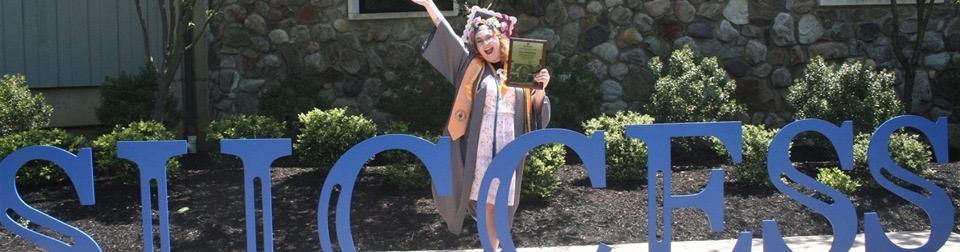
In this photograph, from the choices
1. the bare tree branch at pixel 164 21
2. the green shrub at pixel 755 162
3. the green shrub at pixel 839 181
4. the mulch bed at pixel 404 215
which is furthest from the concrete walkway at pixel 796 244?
the bare tree branch at pixel 164 21

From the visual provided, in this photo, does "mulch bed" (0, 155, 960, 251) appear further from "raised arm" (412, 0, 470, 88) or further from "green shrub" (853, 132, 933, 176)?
"raised arm" (412, 0, 470, 88)

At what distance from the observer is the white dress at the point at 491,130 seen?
17.3ft

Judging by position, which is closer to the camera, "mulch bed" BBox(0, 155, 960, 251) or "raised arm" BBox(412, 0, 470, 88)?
"raised arm" BBox(412, 0, 470, 88)

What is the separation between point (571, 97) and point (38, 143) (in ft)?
13.3

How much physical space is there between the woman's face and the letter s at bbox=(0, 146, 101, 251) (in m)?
1.92

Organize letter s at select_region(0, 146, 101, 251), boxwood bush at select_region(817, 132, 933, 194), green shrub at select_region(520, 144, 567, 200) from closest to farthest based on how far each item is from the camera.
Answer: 1. letter s at select_region(0, 146, 101, 251)
2. green shrub at select_region(520, 144, 567, 200)
3. boxwood bush at select_region(817, 132, 933, 194)

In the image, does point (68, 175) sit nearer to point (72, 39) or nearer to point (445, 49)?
point (445, 49)

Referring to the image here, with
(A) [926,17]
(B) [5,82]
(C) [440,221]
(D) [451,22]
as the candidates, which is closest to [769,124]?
(A) [926,17]

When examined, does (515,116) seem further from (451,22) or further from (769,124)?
(769,124)

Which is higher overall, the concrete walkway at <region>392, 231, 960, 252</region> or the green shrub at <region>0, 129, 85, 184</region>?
the green shrub at <region>0, 129, 85, 184</region>

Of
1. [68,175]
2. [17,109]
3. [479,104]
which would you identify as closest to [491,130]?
[479,104]

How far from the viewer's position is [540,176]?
6.78 meters

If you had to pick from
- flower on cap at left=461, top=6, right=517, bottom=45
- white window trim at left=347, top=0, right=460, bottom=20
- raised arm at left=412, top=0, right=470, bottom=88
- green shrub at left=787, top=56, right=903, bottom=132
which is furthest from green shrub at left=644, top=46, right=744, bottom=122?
raised arm at left=412, top=0, right=470, bottom=88

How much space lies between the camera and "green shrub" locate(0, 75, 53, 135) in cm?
773
